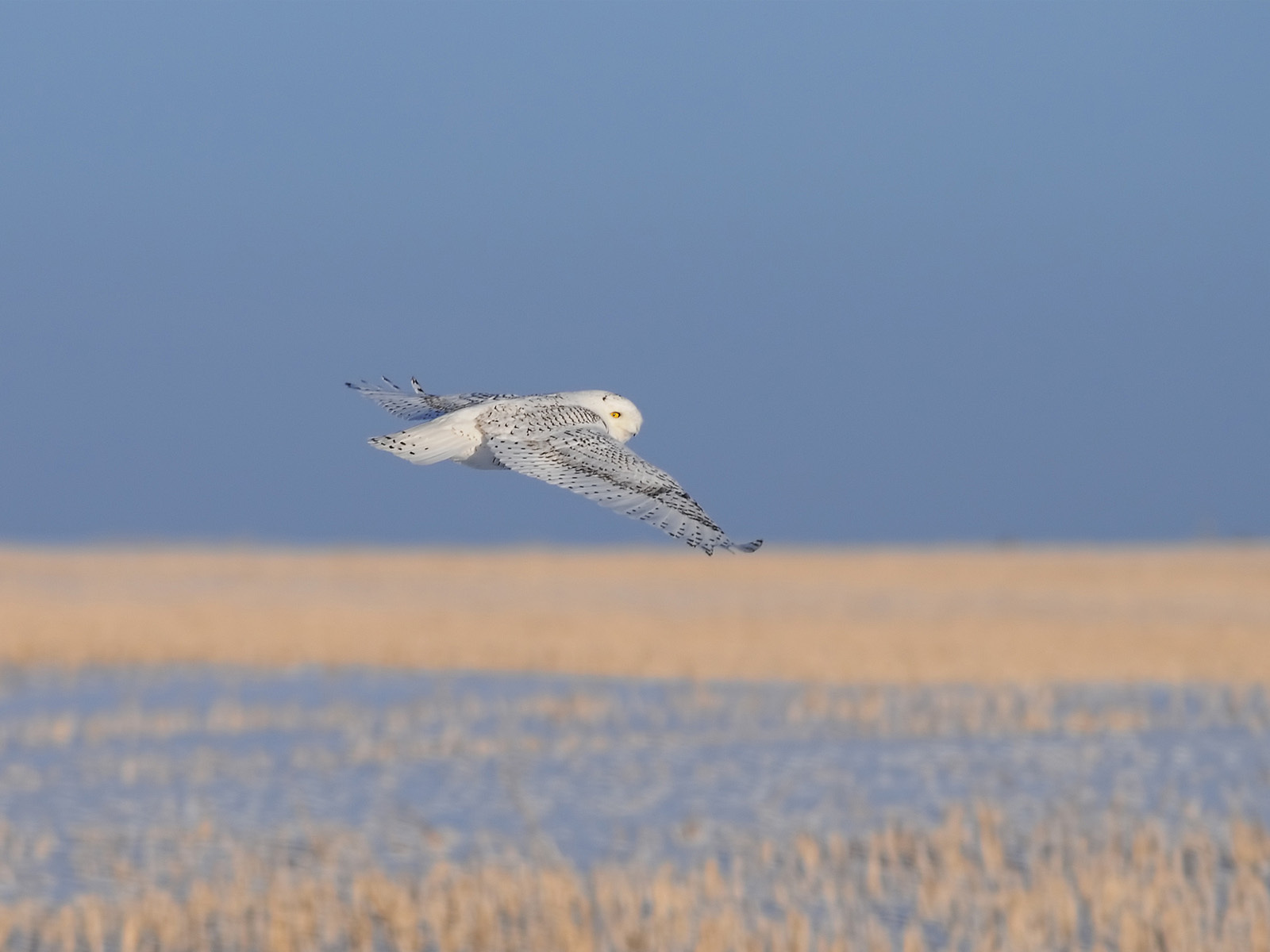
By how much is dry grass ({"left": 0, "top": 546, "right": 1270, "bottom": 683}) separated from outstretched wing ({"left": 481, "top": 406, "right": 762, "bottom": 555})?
24781 millimetres

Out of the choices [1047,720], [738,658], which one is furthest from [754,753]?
[738,658]

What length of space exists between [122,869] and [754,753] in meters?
8.27

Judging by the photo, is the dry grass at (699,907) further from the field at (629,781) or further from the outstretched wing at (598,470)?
the outstretched wing at (598,470)

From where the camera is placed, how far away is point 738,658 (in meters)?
29.6

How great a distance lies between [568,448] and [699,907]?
10618 millimetres

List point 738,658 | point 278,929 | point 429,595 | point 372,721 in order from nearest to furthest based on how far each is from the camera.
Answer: point 278,929, point 372,721, point 738,658, point 429,595

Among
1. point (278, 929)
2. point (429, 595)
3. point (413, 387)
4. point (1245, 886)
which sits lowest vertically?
point (278, 929)

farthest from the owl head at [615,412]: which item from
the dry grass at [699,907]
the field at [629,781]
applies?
the field at [629,781]

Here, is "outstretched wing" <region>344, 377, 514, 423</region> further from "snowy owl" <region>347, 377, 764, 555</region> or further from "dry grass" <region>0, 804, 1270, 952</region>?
"dry grass" <region>0, 804, 1270, 952</region>

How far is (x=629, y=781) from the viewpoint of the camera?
692 inches

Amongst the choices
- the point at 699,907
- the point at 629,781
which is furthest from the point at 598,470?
the point at 629,781

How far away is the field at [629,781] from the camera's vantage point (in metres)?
12.2

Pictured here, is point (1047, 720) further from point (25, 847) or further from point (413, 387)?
point (413, 387)

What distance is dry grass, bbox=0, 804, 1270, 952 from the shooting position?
11.7 m
